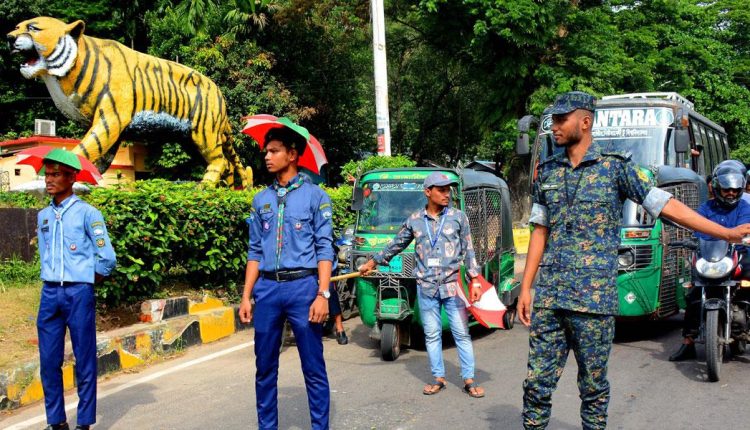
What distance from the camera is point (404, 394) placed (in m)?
6.10

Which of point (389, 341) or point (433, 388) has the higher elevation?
point (389, 341)

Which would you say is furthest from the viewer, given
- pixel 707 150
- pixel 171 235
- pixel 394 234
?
pixel 707 150

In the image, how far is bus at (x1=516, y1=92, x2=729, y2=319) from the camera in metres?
7.84

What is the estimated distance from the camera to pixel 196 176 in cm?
1764

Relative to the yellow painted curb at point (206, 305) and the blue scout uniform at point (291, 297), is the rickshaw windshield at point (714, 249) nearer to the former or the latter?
the blue scout uniform at point (291, 297)

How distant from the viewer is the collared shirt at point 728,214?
6.56 metres

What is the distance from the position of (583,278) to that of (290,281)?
1720mm

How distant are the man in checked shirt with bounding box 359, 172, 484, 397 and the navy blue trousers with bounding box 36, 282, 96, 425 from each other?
2313 mm

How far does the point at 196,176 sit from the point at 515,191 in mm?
10093

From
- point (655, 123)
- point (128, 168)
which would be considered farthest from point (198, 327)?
point (128, 168)

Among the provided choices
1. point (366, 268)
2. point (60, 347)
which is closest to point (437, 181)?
point (366, 268)

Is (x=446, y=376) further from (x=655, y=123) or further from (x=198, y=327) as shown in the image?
(x=655, y=123)

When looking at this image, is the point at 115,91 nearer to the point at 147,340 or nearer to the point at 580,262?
the point at 147,340

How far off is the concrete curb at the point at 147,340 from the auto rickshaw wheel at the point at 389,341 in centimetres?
237
